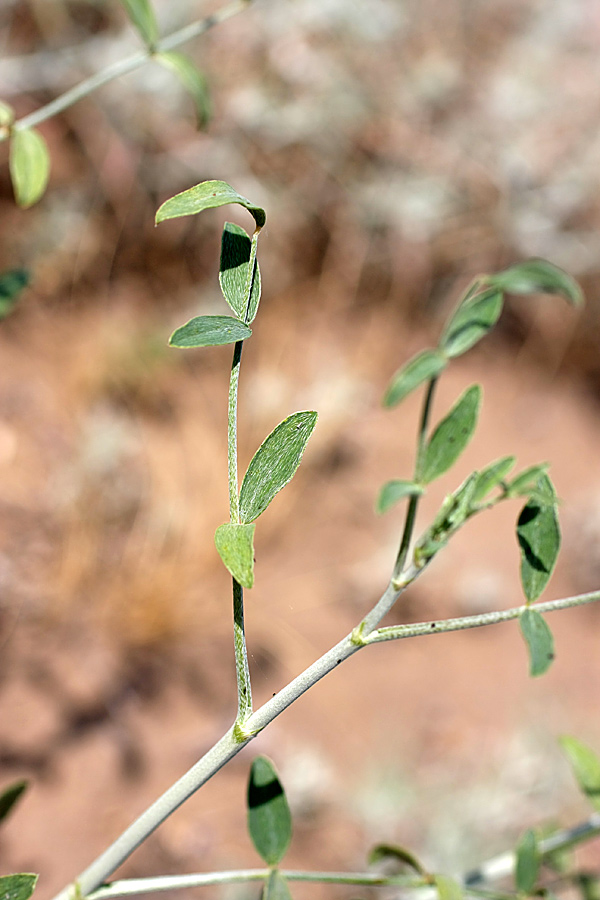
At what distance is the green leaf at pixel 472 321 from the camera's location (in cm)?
73

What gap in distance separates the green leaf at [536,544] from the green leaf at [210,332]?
261mm

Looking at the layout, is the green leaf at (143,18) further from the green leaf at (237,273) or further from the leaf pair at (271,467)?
the leaf pair at (271,467)

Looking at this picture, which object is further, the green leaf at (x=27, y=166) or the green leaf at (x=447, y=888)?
the green leaf at (x=27, y=166)

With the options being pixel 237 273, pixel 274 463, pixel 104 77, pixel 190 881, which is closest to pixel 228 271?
pixel 237 273

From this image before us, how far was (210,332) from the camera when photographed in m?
0.44

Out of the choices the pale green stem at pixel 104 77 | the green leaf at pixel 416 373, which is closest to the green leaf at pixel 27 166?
the pale green stem at pixel 104 77

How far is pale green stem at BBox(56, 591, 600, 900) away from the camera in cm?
44

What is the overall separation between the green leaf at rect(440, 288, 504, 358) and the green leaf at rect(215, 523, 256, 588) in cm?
38

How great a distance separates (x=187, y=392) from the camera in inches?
119

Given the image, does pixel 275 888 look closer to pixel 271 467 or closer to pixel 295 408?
pixel 271 467

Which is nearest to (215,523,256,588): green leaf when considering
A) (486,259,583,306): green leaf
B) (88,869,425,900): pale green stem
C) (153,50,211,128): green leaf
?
(88,869,425,900): pale green stem

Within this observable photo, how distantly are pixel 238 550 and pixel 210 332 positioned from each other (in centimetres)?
13

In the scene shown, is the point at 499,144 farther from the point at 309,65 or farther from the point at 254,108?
the point at 254,108

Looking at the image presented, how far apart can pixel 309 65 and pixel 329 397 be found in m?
1.28
